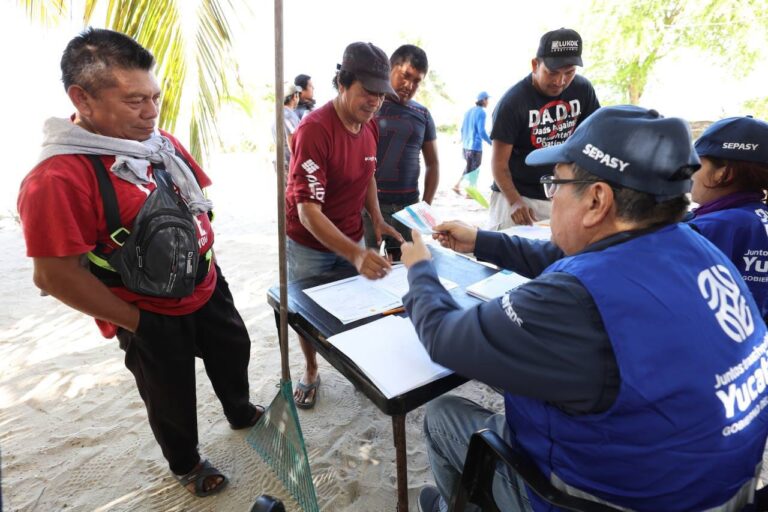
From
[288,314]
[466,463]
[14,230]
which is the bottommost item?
[14,230]

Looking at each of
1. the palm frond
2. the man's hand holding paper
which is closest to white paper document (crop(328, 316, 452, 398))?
the man's hand holding paper

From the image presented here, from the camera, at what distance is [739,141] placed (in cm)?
162

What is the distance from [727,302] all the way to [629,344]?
298 millimetres

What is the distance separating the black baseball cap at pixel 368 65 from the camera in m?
1.91

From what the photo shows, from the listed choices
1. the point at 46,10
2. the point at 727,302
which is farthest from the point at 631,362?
the point at 46,10

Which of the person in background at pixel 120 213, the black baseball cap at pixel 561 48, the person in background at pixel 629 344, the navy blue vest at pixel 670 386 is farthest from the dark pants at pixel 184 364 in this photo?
the black baseball cap at pixel 561 48

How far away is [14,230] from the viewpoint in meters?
5.96

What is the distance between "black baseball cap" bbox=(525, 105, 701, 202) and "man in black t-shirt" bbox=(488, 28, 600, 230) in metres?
1.71

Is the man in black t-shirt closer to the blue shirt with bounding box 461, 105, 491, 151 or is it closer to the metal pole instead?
the metal pole

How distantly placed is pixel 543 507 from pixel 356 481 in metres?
1.18

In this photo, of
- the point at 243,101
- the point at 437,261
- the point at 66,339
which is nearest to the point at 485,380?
the point at 437,261

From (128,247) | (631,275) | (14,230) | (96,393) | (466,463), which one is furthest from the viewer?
(14,230)

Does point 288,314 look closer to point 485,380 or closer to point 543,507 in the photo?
point 485,380

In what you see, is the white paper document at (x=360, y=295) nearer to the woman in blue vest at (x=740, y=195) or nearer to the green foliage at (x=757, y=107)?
the woman in blue vest at (x=740, y=195)
